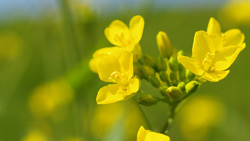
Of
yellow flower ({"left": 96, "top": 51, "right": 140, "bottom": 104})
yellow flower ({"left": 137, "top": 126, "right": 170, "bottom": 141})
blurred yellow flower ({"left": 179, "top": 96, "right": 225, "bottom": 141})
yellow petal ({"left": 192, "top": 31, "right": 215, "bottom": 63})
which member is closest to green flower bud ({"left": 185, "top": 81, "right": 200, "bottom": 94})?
yellow petal ({"left": 192, "top": 31, "right": 215, "bottom": 63})

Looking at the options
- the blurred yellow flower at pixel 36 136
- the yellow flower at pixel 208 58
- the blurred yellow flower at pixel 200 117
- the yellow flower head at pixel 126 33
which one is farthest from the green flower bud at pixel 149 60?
the blurred yellow flower at pixel 36 136

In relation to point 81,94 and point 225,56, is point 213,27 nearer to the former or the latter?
point 225,56

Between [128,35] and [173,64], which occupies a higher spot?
[128,35]

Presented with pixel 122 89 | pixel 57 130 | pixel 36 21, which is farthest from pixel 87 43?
pixel 122 89

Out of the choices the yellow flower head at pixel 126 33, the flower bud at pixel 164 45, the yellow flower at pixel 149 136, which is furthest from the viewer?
the flower bud at pixel 164 45

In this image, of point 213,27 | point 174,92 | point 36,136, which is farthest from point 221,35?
point 36,136

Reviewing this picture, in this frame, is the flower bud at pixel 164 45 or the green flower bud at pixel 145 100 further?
the flower bud at pixel 164 45

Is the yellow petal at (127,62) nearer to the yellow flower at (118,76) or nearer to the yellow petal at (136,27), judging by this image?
the yellow flower at (118,76)
